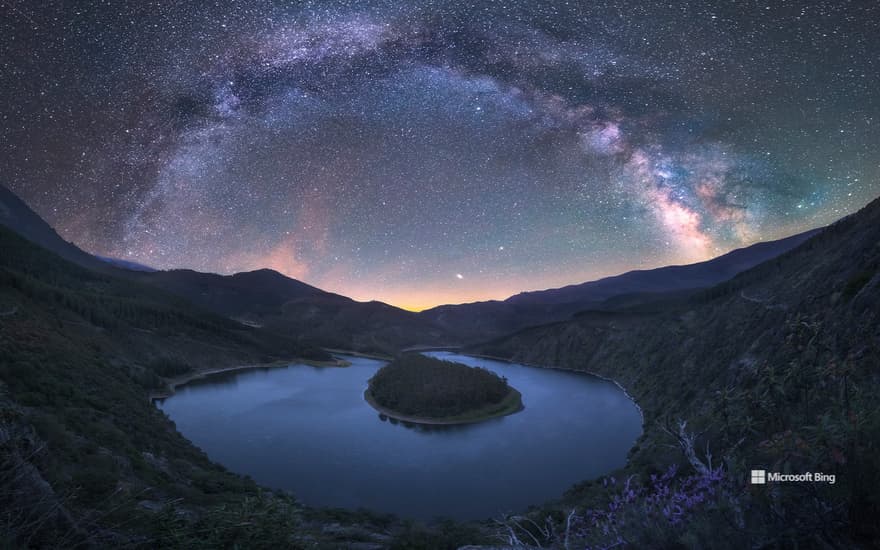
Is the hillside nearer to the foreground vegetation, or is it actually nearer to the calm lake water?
the foreground vegetation

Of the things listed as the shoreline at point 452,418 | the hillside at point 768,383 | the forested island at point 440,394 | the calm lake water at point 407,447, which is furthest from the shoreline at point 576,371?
the forested island at point 440,394

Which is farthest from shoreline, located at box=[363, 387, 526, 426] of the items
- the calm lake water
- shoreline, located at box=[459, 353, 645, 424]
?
shoreline, located at box=[459, 353, 645, 424]

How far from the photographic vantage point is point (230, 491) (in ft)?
87.5

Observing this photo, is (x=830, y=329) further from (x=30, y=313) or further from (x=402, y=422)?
(x=30, y=313)

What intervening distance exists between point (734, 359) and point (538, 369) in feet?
304

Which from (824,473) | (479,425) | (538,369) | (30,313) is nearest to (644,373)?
(479,425)

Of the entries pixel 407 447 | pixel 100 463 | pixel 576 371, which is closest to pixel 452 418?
pixel 407 447

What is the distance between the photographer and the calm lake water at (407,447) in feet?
142

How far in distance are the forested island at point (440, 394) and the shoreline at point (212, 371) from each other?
43257 millimetres

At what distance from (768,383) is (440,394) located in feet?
230

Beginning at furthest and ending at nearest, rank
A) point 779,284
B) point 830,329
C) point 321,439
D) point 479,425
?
1. point 479,425
2. point 321,439
3. point 779,284
4. point 830,329

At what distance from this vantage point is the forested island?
73.9 metres

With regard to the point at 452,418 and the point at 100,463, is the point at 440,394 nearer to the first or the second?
the point at 452,418

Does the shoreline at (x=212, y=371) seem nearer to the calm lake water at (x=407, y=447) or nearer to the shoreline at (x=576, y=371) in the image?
the calm lake water at (x=407, y=447)
